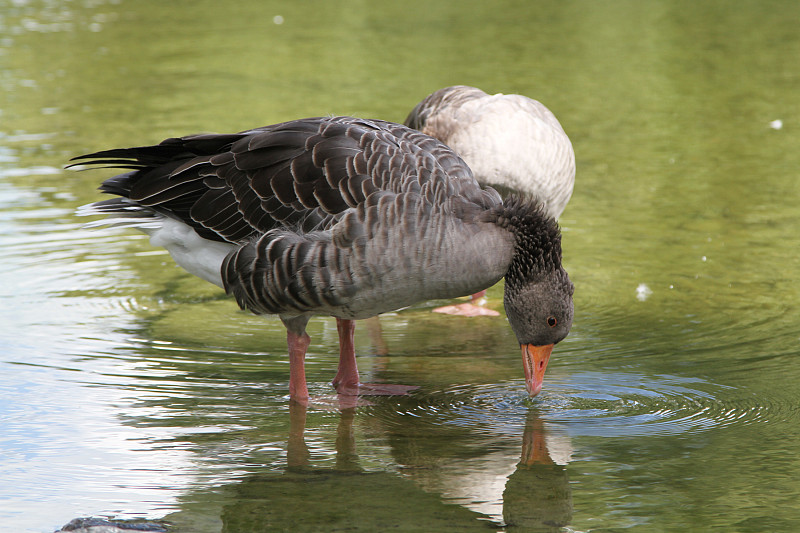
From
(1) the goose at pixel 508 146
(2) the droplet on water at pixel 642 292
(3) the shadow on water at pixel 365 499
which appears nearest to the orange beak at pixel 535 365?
(3) the shadow on water at pixel 365 499

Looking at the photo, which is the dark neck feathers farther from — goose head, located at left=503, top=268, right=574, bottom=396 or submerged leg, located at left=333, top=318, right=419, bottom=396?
submerged leg, located at left=333, top=318, right=419, bottom=396

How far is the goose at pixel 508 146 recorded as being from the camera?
762 cm

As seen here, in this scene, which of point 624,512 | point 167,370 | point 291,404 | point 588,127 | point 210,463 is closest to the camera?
point 624,512

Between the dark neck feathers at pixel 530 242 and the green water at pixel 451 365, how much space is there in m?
0.81

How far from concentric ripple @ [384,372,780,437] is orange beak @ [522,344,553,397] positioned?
0.19m

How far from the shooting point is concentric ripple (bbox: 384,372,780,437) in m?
5.43

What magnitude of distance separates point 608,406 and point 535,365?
1.75 feet

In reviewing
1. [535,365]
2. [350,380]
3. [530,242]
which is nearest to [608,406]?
[535,365]

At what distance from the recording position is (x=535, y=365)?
5.52 meters

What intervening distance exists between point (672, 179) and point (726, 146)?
5.00ft

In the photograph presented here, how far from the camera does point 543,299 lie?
5.38 meters

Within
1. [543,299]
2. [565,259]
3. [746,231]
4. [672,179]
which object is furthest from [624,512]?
[672,179]

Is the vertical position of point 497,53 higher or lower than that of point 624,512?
higher

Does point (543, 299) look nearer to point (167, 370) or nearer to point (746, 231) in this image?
point (167, 370)
